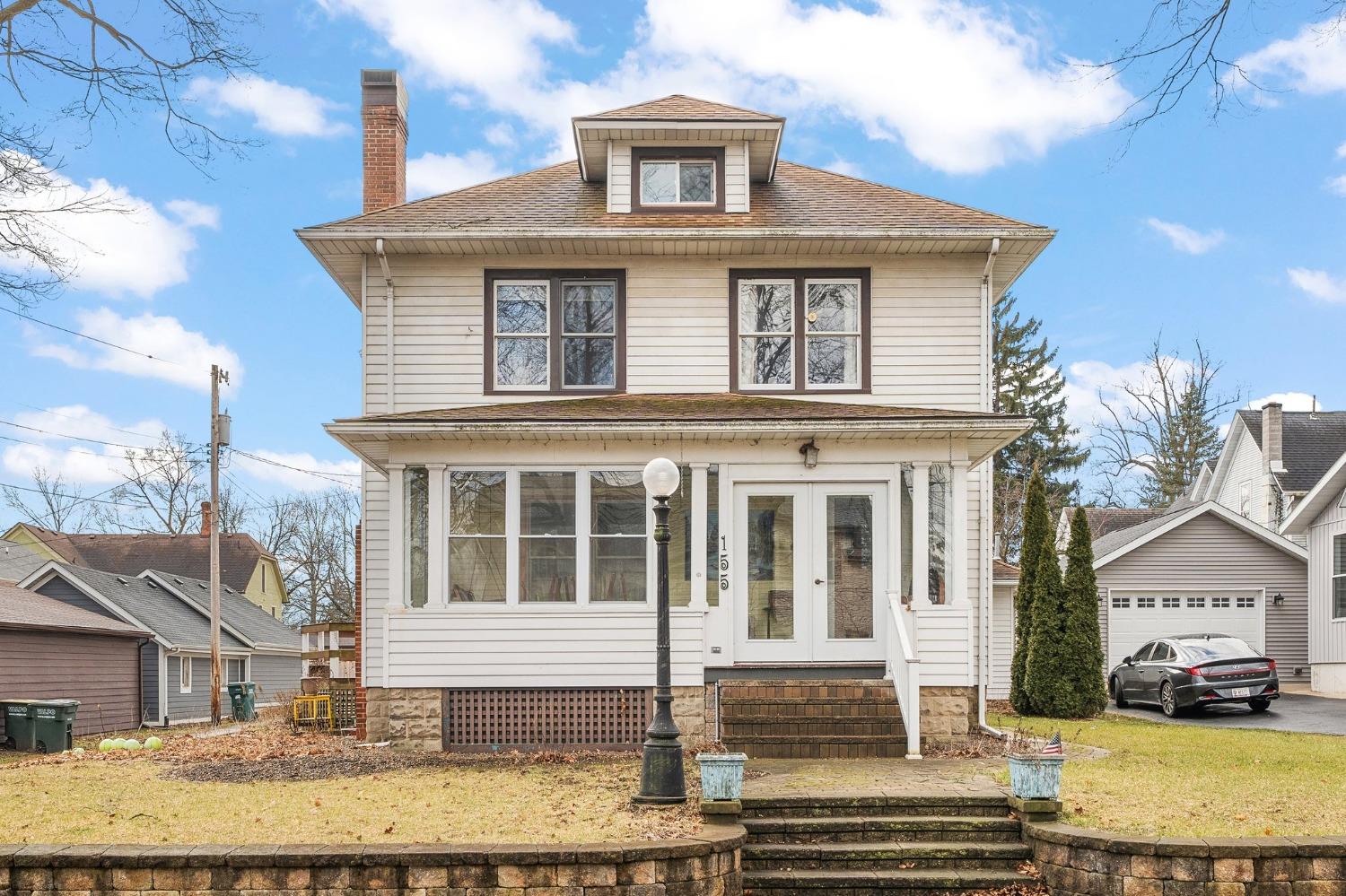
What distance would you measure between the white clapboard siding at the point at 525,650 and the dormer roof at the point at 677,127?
628 cm

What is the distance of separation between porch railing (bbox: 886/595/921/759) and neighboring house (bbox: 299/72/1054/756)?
4 centimetres

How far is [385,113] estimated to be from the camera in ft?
55.6

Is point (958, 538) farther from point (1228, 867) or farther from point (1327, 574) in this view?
point (1327, 574)

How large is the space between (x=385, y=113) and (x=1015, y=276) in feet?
29.5

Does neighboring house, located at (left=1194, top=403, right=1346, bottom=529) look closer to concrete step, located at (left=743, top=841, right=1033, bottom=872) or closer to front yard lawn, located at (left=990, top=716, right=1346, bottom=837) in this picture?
front yard lawn, located at (left=990, top=716, right=1346, bottom=837)

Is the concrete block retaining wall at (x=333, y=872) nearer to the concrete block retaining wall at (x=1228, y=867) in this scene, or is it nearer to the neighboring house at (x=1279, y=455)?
the concrete block retaining wall at (x=1228, y=867)

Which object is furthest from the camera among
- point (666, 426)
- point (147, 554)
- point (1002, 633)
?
point (147, 554)

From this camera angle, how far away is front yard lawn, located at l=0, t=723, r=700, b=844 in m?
8.60

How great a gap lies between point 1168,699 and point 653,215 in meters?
12.3

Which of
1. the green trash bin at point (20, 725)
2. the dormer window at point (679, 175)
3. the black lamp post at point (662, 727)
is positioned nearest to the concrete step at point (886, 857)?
the black lamp post at point (662, 727)

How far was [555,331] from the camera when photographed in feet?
49.3

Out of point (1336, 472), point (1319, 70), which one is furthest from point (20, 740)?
point (1336, 472)

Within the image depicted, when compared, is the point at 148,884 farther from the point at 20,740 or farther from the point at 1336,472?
the point at 1336,472

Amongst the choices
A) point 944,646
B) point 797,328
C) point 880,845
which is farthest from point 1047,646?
point 880,845
